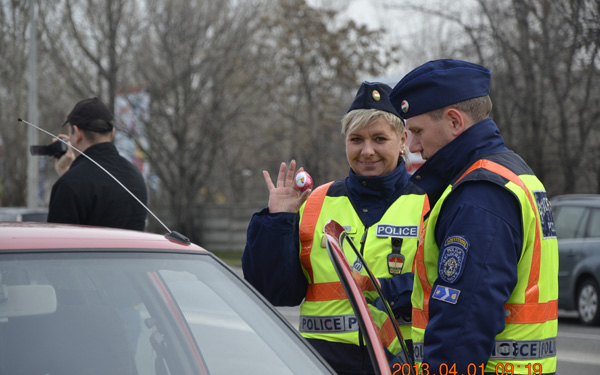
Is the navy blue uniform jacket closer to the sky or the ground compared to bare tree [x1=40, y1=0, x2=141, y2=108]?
closer to the ground

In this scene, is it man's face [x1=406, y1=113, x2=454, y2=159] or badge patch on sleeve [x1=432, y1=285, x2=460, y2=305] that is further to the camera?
man's face [x1=406, y1=113, x2=454, y2=159]

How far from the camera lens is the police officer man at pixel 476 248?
208 centimetres

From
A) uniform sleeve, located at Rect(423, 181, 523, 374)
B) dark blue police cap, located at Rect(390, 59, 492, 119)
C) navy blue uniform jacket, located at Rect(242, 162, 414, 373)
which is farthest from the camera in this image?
navy blue uniform jacket, located at Rect(242, 162, 414, 373)

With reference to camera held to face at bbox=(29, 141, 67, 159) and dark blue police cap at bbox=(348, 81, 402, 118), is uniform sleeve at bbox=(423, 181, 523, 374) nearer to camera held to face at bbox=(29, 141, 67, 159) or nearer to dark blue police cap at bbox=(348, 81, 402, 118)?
dark blue police cap at bbox=(348, 81, 402, 118)

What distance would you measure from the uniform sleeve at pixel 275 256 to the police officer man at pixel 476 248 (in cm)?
64

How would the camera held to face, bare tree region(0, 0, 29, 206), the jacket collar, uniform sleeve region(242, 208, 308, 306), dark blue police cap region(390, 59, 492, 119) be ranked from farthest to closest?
1. bare tree region(0, 0, 29, 206)
2. the camera held to face
3. the jacket collar
4. uniform sleeve region(242, 208, 308, 306)
5. dark blue police cap region(390, 59, 492, 119)

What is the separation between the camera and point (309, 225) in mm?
2951

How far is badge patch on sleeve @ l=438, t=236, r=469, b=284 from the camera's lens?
2.09 metres

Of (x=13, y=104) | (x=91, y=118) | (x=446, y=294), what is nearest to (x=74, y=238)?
(x=446, y=294)

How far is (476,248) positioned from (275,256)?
0.98m

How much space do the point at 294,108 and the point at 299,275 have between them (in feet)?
80.2

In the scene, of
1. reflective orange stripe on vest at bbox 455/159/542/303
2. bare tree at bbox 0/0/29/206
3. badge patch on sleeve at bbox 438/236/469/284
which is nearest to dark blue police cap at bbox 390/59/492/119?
reflective orange stripe on vest at bbox 455/159/542/303
